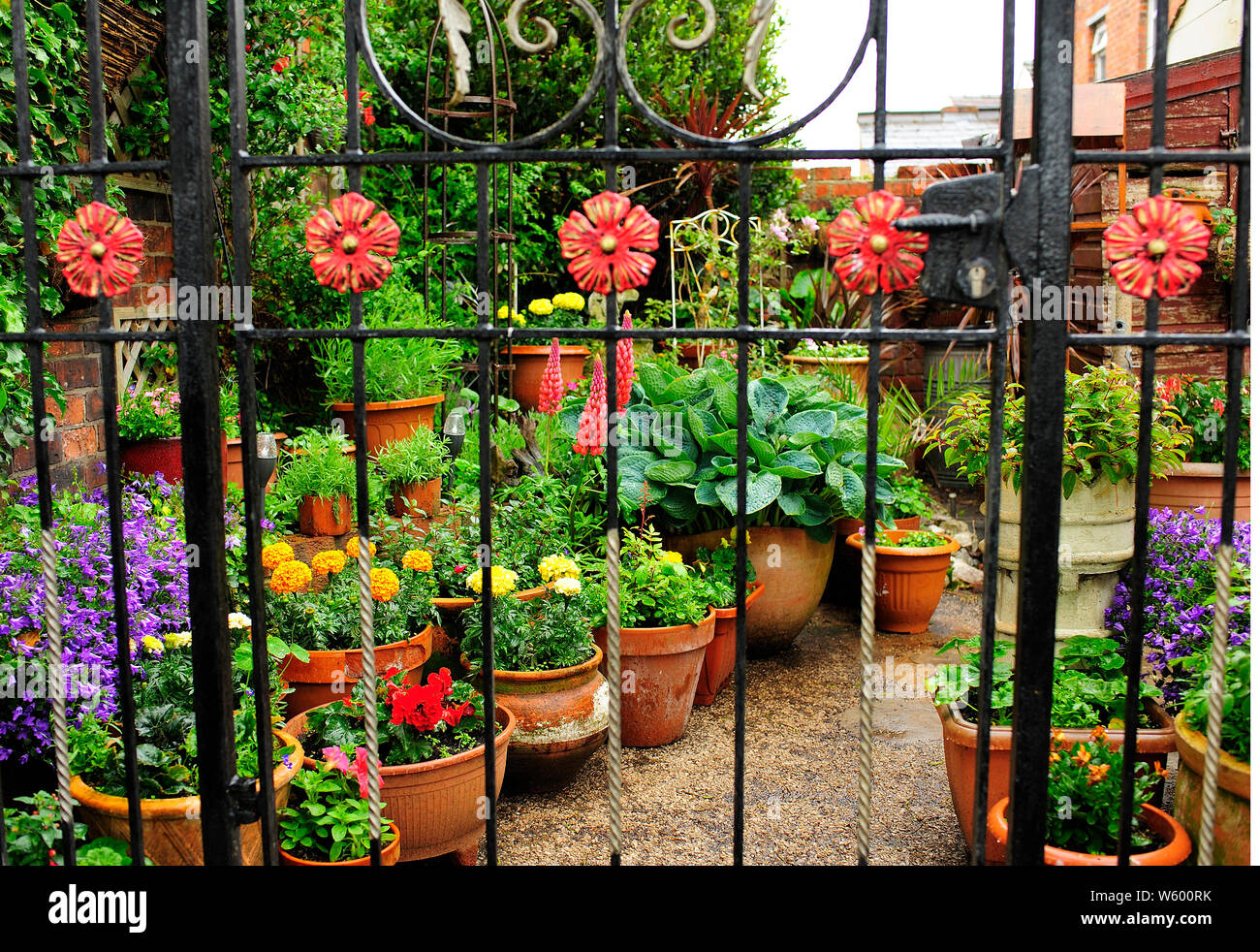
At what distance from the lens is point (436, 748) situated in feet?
7.25

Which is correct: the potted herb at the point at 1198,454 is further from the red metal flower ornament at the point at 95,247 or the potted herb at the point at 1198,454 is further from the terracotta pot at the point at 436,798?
the red metal flower ornament at the point at 95,247

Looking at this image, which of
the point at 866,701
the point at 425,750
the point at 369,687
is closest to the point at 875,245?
the point at 866,701

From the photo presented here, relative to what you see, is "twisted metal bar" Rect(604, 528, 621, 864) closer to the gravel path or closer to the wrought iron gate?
the wrought iron gate

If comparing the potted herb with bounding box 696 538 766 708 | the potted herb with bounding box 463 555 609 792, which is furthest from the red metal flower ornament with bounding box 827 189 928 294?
the potted herb with bounding box 696 538 766 708

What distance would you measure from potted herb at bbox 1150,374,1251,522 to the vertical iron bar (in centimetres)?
341

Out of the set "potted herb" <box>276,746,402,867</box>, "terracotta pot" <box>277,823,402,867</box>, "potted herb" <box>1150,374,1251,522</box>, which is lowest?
"terracotta pot" <box>277,823,402,867</box>

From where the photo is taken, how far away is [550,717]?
2.55 metres

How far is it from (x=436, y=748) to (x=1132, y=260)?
1694 millimetres

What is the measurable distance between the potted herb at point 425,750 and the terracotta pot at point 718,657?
106 centimetres

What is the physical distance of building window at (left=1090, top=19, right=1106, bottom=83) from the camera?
13.3 m

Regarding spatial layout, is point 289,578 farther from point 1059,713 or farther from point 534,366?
point 534,366

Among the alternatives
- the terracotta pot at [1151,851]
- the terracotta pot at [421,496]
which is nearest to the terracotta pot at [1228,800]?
the terracotta pot at [1151,851]
